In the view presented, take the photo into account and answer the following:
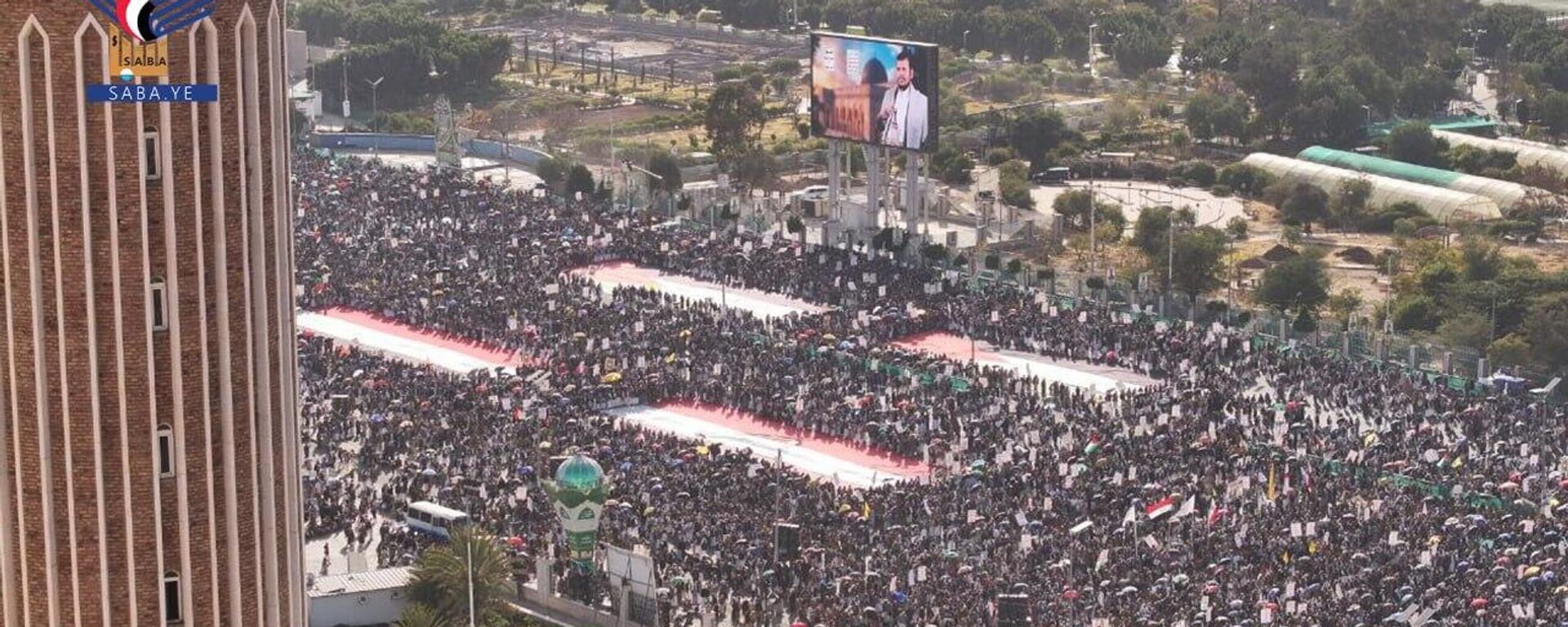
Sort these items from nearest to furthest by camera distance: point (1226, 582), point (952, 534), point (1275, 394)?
point (1226, 582) → point (952, 534) → point (1275, 394)

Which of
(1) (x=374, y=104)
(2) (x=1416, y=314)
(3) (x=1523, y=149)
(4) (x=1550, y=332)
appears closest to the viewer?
(4) (x=1550, y=332)

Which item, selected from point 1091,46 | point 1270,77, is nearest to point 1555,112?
point 1270,77

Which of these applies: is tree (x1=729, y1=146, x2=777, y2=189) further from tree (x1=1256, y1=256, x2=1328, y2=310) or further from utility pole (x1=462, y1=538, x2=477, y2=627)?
utility pole (x1=462, y1=538, x2=477, y2=627)

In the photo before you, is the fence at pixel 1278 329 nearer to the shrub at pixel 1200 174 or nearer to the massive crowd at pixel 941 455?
the massive crowd at pixel 941 455

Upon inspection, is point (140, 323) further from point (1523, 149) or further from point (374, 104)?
point (374, 104)


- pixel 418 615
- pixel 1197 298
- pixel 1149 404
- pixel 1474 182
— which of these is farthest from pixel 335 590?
pixel 1474 182

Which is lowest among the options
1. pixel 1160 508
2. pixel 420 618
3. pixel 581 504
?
pixel 1160 508

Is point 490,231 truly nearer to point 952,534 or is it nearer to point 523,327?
point 523,327

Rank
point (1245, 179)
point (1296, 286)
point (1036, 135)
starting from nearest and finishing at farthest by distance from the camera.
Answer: point (1296, 286) < point (1245, 179) < point (1036, 135)
